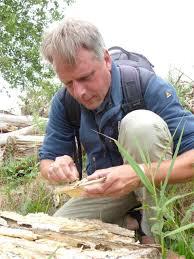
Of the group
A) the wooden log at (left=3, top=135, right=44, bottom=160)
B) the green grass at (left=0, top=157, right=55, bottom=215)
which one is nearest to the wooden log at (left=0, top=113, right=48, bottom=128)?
the wooden log at (left=3, top=135, right=44, bottom=160)

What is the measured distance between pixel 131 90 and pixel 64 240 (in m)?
1.02

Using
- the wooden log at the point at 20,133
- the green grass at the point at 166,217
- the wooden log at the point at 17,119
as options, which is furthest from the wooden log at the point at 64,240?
the wooden log at the point at 17,119

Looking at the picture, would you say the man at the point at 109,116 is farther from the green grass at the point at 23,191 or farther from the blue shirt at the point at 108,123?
the green grass at the point at 23,191

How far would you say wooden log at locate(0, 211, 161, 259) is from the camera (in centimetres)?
228

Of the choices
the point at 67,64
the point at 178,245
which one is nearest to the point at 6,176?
the point at 67,64

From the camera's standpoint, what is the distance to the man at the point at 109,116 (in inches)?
110

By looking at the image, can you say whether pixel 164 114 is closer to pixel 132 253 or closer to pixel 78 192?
pixel 78 192

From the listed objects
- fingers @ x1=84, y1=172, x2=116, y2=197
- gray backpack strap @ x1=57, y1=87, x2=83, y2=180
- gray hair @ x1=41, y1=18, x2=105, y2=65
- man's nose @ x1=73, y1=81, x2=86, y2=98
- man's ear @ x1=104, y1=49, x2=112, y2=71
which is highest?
gray hair @ x1=41, y1=18, x2=105, y2=65

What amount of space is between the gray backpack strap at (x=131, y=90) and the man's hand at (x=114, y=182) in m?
0.50

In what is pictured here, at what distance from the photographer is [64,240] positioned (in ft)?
8.17

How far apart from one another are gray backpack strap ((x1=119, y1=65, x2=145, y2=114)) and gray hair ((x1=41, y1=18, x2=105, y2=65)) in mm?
205

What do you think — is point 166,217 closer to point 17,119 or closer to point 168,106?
point 168,106

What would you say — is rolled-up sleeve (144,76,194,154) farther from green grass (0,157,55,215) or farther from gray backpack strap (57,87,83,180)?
green grass (0,157,55,215)

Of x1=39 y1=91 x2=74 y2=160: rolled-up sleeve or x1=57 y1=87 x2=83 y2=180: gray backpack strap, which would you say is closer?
x1=57 y1=87 x2=83 y2=180: gray backpack strap
